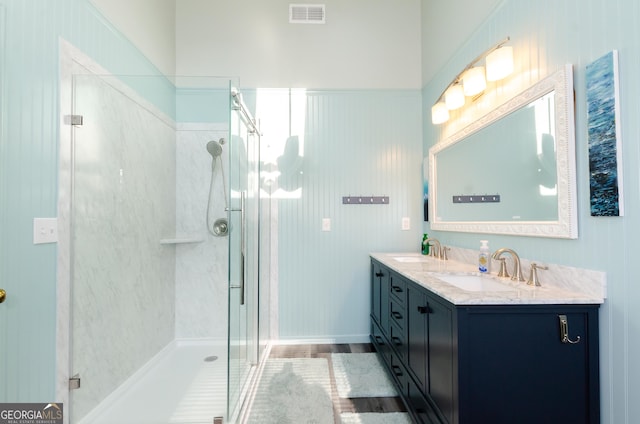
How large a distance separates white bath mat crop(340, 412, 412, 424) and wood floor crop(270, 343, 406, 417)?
1.4 inches

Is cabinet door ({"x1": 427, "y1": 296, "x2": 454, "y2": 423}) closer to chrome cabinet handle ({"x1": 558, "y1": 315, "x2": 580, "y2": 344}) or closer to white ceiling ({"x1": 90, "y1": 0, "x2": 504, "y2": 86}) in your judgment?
chrome cabinet handle ({"x1": 558, "y1": 315, "x2": 580, "y2": 344})

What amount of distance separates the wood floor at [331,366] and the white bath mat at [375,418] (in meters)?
0.04

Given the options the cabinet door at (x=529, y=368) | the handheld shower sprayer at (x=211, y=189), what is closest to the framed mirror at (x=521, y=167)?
the cabinet door at (x=529, y=368)

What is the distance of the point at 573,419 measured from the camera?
109 centimetres

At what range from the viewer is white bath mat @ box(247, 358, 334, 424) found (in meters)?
1.72

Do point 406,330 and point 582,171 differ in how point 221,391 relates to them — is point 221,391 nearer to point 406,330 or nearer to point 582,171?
A: point 406,330

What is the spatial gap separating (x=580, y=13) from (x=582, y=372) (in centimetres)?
145

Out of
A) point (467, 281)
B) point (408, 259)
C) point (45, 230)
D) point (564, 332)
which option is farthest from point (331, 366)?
point (45, 230)

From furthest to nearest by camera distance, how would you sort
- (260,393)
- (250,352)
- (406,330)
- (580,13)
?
(250,352)
(260,393)
(406,330)
(580,13)

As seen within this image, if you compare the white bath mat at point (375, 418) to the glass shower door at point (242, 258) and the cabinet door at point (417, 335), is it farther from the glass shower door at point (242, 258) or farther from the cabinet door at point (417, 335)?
the glass shower door at point (242, 258)

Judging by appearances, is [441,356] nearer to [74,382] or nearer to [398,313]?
[398,313]

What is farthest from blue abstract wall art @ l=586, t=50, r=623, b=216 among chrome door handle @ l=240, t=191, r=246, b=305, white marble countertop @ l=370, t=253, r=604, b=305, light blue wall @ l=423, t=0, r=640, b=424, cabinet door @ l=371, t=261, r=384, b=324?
chrome door handle @ l=240, t=191, r=246, b=305

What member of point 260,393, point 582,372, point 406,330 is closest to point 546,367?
point 582,372

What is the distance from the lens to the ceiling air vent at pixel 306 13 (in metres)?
2.82
